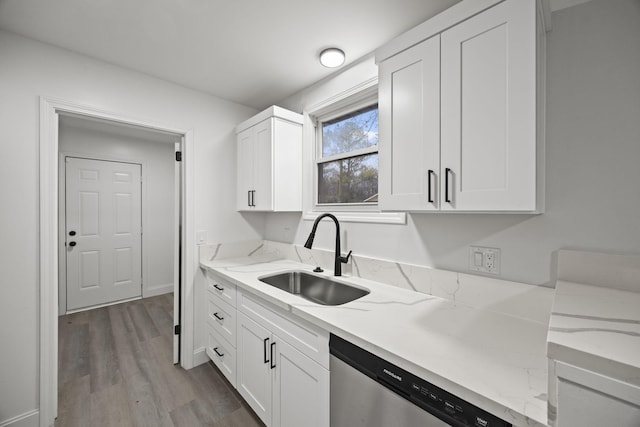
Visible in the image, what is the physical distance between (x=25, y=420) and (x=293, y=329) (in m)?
1.80

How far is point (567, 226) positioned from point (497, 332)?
52 cm

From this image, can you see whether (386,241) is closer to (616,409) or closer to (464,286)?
(464,286)

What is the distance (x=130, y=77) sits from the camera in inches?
78.9

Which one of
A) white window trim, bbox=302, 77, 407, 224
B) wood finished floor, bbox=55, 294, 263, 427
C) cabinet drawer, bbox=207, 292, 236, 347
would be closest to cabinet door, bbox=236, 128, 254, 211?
white window trim, bbox=302, 77, 407, 224

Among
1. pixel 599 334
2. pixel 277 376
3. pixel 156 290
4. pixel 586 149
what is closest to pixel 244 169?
pixel 277 376

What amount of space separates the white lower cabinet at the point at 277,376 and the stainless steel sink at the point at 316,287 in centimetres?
36

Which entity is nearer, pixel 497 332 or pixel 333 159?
pixel 497 332

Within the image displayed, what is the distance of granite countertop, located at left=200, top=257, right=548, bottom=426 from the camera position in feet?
2.23

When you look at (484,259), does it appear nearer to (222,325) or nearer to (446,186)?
(446,186)

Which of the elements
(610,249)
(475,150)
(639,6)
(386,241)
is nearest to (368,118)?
(386,241)

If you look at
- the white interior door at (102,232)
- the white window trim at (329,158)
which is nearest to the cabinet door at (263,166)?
the white window trim at (329,158)

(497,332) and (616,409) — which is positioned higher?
(616,409)

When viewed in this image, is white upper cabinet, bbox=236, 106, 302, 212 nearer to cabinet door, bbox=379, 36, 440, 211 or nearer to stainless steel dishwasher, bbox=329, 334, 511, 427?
cabinet door, bbox=379, 36, 440, 211

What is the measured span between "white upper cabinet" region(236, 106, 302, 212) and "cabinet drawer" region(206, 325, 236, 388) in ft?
3.59
